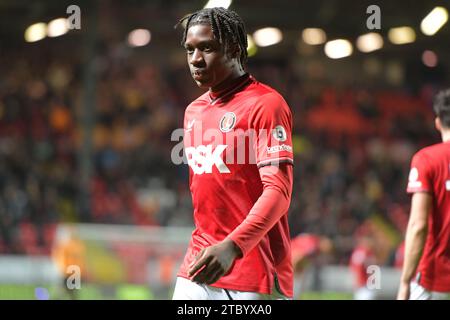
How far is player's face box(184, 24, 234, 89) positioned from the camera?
165 inches

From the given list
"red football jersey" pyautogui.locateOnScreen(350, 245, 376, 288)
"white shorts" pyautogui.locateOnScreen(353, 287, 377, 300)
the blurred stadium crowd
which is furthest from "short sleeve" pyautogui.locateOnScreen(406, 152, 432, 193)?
the blurred stadium crowd

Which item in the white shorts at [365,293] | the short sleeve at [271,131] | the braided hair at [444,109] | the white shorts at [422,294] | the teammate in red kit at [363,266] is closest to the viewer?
the short sleeve at [271,131]

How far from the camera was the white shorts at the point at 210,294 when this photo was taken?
412 cm

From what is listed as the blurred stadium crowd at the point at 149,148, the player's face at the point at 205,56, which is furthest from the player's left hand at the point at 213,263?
the blurred stadium crowd at the point at 149,148

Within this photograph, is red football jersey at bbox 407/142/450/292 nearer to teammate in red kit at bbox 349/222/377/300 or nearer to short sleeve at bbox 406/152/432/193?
short sleeve at bbox 406/152/432/193

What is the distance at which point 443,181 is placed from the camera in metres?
5.71

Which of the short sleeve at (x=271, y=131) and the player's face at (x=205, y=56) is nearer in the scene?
the short sleeve at (x=271, y=131)

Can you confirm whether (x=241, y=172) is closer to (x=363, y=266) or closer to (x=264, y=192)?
(x=264, y=192)

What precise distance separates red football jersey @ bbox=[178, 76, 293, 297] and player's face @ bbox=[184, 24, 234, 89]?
0.13 metres

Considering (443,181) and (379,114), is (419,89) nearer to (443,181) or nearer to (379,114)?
(379,114)

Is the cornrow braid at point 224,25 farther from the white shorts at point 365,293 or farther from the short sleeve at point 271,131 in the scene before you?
the white shorts at point 365,293

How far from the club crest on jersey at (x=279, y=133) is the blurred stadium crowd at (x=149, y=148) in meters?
14.1

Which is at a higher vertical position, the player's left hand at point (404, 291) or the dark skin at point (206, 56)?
the dark skin at point (206, 56)
